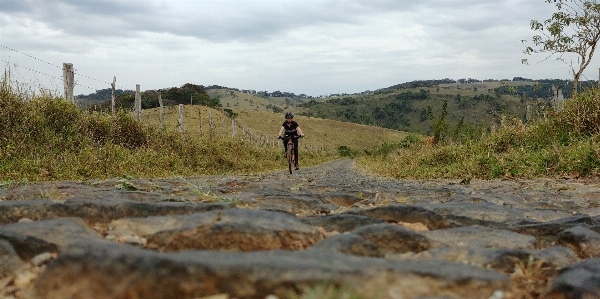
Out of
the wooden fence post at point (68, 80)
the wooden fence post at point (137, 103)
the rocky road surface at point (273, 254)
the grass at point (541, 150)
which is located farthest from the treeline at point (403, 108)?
the rocky road surface at point (273, 254)

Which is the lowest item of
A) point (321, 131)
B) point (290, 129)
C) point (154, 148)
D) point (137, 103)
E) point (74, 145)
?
point (321, 131)

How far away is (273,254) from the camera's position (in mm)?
1474

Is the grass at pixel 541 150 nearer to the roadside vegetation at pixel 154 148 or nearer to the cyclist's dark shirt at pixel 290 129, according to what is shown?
the roadside vegetation at pixel 154 148

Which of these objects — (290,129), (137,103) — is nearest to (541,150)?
(290,129)

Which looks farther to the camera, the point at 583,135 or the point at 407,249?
the point at 583,135

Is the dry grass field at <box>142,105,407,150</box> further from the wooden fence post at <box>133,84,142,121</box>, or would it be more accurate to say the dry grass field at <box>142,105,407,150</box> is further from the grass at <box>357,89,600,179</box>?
the grass at <box>357,89,600,179</box>

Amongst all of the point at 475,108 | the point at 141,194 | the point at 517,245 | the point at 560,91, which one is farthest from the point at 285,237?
the point at 475,108

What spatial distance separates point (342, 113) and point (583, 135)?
113644mm

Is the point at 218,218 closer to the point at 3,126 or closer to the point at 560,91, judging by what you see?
the point at 3,126

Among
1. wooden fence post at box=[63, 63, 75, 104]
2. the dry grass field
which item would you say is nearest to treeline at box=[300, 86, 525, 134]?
the dry grass field

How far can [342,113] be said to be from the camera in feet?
401

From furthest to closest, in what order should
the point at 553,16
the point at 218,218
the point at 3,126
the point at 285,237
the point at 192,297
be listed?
the point at 553,16 < the point at 3,126 < the point at 218,218 < the point at 285,237 < the point at 192,297

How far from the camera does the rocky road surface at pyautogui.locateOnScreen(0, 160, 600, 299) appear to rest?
1228 millimetres

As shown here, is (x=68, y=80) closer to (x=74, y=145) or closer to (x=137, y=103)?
(x=74, y=145)
